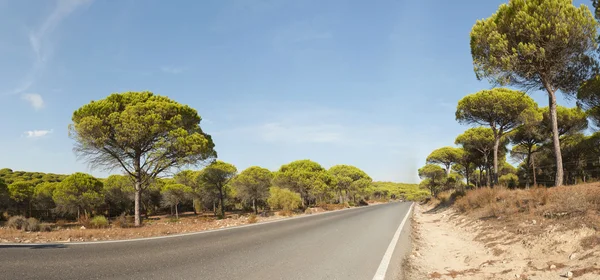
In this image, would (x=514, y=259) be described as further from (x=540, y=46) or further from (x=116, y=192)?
(x=116, y=192)

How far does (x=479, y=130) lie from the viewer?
37656 mm

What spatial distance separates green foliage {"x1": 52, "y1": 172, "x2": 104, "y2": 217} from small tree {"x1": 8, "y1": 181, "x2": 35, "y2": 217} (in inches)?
208

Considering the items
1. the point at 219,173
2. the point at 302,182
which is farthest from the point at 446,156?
the point at 219,173

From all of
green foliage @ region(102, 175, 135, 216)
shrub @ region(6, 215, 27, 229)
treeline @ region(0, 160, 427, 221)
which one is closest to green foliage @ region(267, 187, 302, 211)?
treeline @ region(0, 160, 427, 221)

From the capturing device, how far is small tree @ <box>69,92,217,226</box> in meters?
19.0

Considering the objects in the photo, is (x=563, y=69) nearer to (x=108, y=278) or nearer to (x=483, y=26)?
(x=483, y=26)

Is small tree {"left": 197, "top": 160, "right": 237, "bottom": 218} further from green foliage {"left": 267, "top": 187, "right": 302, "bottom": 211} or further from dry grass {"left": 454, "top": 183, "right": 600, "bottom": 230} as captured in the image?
dry grass {"left": 454, "top": 183, "right": 600, "bottom": 230}

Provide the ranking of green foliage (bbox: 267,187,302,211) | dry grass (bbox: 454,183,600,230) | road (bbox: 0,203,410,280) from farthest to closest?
1. green foliage (bbox: 267,187,302,211)
2. dry grass (bbox: 454,183,600,230)
3. road (bbox: 0,203,410,280)

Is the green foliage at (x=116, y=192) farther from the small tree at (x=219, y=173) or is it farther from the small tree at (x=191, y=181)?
the small tree at (x=219, y=173)

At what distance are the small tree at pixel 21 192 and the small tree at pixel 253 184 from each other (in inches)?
1104

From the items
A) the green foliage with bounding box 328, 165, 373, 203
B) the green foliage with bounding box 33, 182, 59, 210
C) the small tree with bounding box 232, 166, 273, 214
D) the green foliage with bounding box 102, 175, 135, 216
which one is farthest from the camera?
the green foliage with bounding box 328, 165, 373, 203

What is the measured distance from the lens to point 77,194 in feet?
136

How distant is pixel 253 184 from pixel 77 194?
73.4ft

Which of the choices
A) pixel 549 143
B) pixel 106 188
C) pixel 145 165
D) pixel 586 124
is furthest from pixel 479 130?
pixel 106 188
